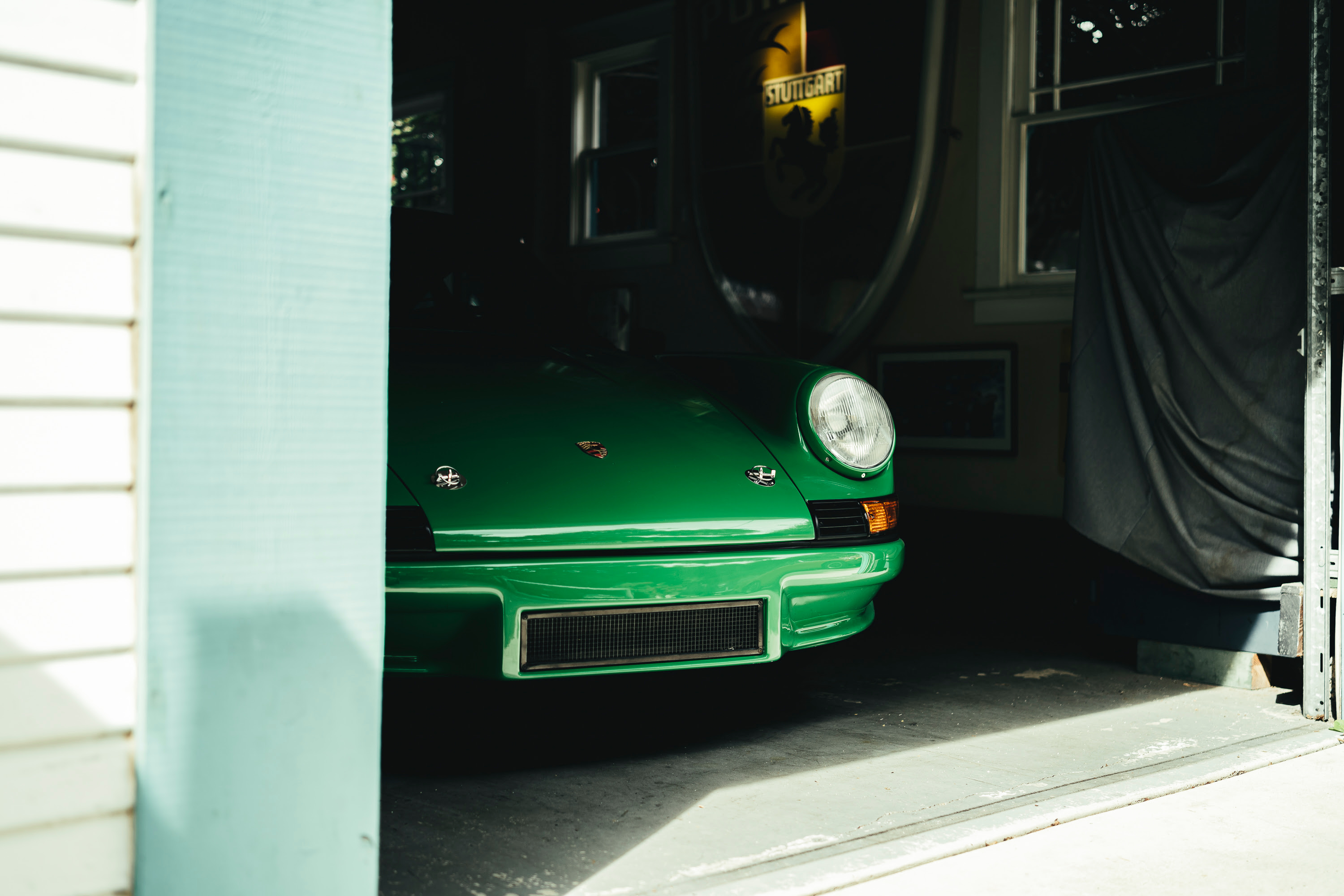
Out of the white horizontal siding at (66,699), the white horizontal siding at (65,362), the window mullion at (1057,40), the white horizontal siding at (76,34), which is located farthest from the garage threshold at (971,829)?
the window mullion at (1057,40)

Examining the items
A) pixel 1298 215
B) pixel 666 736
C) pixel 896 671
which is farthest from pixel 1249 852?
pixel 1298 215

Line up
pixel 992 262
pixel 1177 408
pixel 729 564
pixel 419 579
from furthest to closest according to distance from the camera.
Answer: pixel 992 262
pixel 1177 408
pixel 729 564
pixel 419 579

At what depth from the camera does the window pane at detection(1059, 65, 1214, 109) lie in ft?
15.7

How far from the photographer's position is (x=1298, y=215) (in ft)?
10.9

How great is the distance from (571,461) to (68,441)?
1440mm

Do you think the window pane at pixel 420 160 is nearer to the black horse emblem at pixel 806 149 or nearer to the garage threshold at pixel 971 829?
the black horse emblem at pixel 806 149

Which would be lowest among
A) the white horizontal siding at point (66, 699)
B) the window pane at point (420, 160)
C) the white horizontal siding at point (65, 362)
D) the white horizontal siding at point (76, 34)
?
the white horizontal siding at point (66, 699)

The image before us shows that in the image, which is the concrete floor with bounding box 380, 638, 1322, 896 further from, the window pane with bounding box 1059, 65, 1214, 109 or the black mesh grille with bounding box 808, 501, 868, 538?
the window pane with bounding box 1059, 65, 1214, 109

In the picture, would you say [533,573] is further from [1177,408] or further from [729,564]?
[1177,408]

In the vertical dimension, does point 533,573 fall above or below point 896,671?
above

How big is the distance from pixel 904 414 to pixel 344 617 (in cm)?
437

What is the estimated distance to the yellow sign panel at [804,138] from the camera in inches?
234

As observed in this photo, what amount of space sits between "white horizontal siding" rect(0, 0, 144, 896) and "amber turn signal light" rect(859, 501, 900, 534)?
1.91 meters

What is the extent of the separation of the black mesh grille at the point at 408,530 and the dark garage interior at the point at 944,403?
0.31 m
